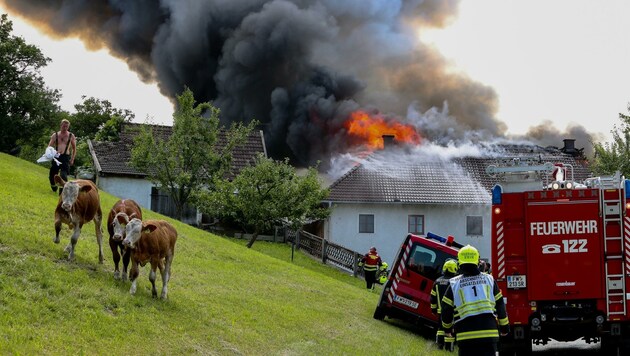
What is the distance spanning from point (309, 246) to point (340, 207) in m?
5.85

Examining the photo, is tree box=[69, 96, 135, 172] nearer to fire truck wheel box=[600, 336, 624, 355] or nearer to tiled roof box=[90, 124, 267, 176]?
tiled roof box=[90, 124, 267, 176]

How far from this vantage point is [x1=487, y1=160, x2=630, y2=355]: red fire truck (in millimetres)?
13797

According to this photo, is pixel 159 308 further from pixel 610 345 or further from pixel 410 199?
pixel 410 199

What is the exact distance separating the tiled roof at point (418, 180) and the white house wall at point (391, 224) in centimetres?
64

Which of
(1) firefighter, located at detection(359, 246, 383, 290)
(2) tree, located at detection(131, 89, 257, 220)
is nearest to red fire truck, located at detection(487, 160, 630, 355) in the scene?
(1) firefighter, located at detection(359, 246, 383, 290)

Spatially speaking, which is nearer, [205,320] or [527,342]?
[205,320]

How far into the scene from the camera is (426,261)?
17672 millimetres

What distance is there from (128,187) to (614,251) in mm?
32305

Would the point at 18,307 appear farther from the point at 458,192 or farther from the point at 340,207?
the point at 458,192

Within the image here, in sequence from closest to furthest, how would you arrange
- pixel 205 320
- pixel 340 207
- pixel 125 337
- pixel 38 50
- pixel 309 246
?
pixel 125 337 → pixel 205 320 → pixel 309 246 → pixel 340 207 → pixel 38 50

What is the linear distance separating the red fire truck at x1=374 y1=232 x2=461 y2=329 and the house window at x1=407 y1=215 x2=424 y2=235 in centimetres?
2486

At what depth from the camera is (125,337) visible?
388 inches

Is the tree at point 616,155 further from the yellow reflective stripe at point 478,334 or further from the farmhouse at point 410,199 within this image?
the yellow reflective stripe at point 478,334

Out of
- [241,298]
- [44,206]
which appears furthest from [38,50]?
[241,298]
